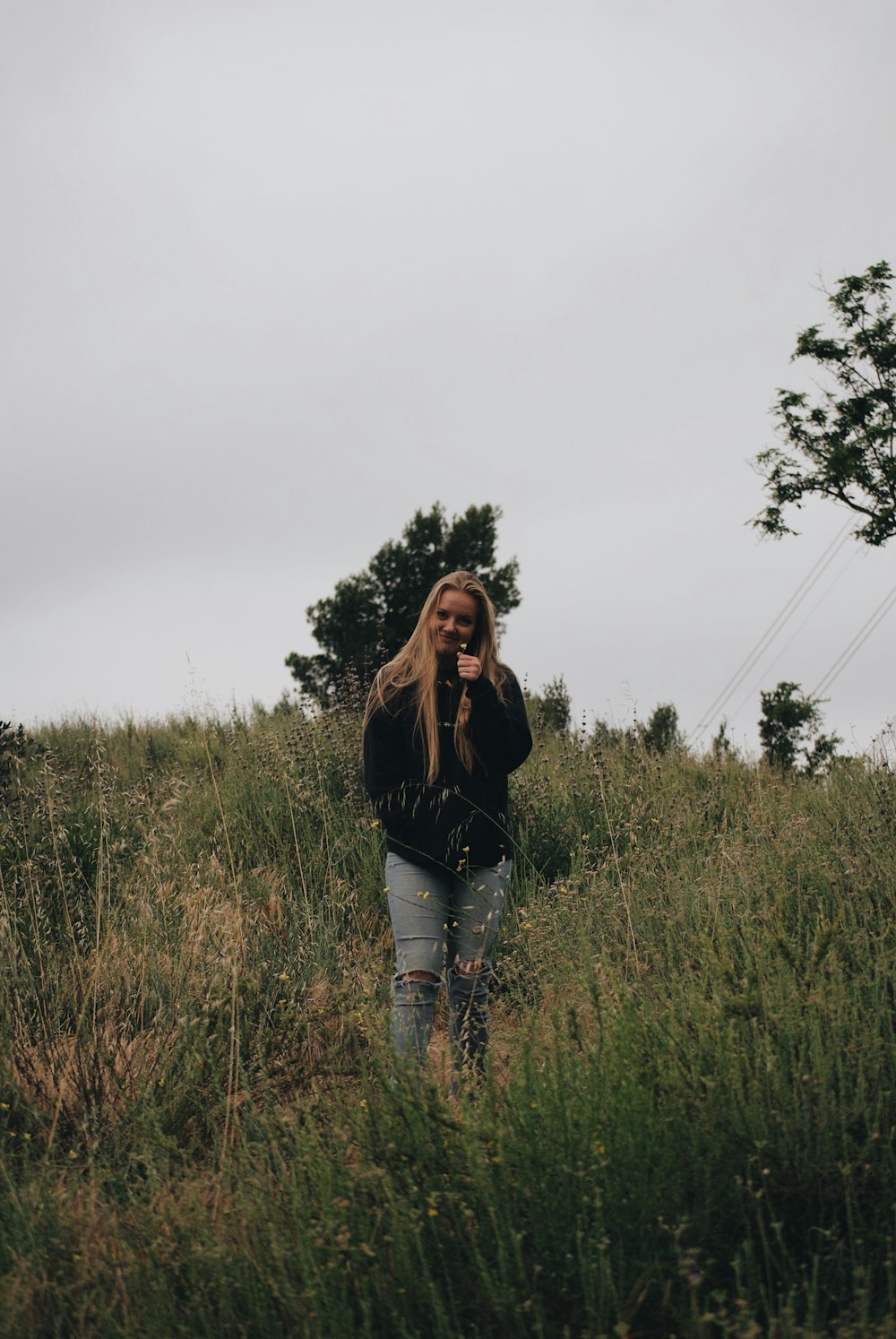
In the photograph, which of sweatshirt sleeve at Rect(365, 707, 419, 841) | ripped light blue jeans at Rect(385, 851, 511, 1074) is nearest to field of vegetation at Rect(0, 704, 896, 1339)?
ripped light blue jeans at Rect(385, 851, 511, 1074)

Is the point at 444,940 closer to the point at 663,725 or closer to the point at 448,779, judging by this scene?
the point at 448,779

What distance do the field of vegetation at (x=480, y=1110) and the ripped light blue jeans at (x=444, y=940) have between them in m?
0.16

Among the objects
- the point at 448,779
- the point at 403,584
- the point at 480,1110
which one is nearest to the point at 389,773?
the point at 448,779

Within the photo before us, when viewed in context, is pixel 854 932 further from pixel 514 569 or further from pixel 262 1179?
pixel 514 569

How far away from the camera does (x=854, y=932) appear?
12.3 ft

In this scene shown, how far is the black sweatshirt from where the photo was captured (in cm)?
378

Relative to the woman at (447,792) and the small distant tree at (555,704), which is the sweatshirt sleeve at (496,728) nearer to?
the woman at (447,792)

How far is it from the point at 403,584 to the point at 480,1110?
17858 mm

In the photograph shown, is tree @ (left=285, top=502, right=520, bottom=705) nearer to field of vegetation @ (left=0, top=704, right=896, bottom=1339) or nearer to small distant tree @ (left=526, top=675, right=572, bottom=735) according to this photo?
small distant tree @ (left=526, top=675, right=572, bottom=735)

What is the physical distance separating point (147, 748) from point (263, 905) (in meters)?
5.20

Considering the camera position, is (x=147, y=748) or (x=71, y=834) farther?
(x=147, y=748)

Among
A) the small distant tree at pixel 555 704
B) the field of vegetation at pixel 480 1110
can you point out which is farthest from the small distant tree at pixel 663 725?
the field of vegetation at pixel 480 1110

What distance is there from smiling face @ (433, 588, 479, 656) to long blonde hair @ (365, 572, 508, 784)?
0.02 metres

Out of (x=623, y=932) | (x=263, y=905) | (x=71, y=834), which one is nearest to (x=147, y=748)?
(x=71, y=834)
